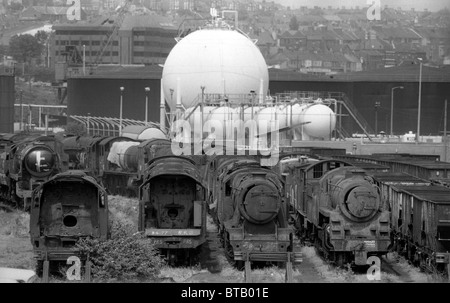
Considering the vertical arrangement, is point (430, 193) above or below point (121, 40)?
below

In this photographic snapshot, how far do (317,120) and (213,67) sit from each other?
12.3 meters

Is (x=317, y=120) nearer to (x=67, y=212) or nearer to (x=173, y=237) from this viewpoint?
(x=173, y=237)

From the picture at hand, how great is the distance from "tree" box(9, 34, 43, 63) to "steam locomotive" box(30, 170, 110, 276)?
5882 inches

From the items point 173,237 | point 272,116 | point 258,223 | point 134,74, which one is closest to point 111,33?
point 134,74

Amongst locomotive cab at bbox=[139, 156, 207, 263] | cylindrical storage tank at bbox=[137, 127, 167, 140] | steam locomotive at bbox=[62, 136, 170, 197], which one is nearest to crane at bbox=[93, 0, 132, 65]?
cylindrical storage tank at bbox=[137, 127, 167, 140]

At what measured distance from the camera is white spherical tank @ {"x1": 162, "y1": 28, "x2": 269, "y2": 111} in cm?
8450

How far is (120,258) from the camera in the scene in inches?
846

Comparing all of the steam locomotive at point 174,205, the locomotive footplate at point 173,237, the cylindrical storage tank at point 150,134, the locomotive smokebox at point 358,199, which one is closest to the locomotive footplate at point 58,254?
the locomotive footplate at point 173,237

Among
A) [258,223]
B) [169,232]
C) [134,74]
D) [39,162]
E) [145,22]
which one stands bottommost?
[169,232]

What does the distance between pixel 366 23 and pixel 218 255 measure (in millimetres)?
118839

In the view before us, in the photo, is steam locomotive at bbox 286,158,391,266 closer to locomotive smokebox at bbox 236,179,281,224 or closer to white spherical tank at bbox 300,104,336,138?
locomotive smokebox at bbox 236,179,281,224

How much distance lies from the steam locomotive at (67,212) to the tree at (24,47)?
149 m

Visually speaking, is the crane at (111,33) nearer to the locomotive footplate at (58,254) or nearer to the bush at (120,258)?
the bush at (120,258)
